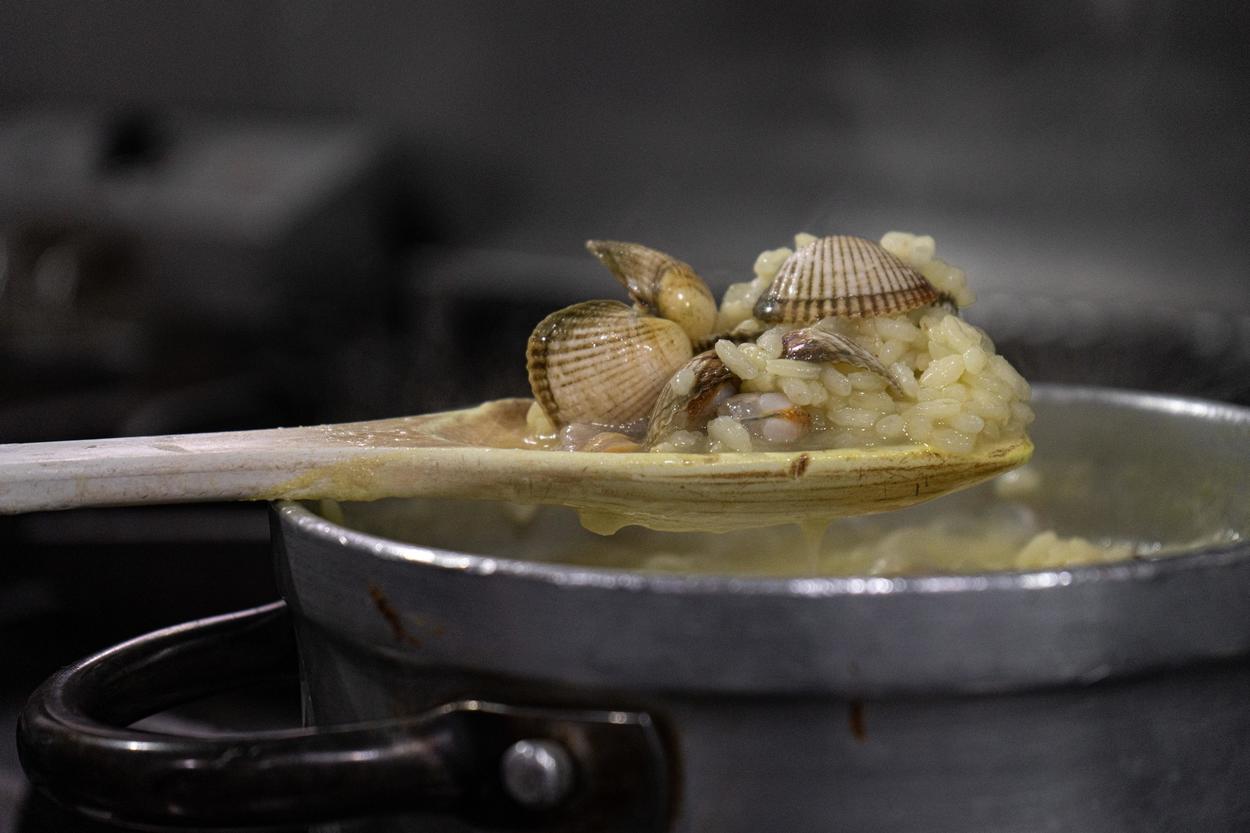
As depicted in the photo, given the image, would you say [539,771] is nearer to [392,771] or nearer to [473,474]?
[392,771]

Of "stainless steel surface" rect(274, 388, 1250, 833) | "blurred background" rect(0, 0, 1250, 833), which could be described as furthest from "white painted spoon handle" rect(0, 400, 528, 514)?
"blurred background" rect(0, 0, 1250, 833)

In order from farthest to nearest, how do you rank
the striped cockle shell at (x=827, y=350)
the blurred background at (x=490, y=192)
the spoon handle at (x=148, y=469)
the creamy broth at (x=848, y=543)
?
1. the blurred background at (x=490, y=192)
2. the creamy broth at (x=848, y=543)
3. the striped cockle shell at (x=827, y=350)
4. the spoon handle at (x=148, y=469)

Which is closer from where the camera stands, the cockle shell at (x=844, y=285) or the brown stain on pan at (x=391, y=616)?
the brown stain on pan at (x=391, y=616)

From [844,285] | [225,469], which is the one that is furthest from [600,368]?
[225,469]

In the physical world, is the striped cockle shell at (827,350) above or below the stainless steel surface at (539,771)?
above

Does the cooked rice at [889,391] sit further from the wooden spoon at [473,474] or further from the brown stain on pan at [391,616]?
the brown stain on pan at [391,616]

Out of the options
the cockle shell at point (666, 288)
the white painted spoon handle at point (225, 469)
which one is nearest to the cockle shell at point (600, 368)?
the cockle shell at point (666, 288)

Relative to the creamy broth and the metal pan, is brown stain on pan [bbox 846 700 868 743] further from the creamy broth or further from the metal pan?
the creamy broth

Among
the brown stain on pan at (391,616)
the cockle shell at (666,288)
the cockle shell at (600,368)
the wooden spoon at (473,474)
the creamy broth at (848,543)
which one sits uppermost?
the cockle shell at (666,288)

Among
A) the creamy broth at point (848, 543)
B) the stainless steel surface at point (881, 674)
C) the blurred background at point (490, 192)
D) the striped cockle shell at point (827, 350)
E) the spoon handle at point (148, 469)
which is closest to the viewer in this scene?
the stainless steel surface at point (881, 674)
